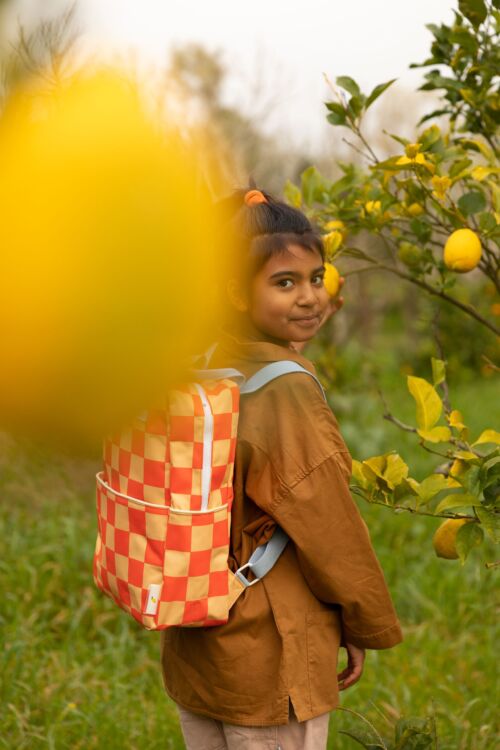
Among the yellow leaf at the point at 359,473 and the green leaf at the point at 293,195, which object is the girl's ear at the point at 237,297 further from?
the green leaf at the point at 293,195

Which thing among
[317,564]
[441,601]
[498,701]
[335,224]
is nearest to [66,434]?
[317,564]

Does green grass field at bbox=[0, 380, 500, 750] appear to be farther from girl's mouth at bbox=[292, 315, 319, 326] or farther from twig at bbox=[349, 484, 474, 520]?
girl's mouth at bbox=[292, 315, 319, 326]

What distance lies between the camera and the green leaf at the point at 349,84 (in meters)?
1.92

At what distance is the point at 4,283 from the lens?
2.63 ft

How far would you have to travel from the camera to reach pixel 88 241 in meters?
0.81

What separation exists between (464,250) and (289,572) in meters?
0.73

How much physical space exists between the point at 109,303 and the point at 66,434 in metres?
0.18

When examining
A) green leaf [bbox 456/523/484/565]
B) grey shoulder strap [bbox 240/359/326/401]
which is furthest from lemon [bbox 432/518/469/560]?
grey shoulder strap [bbox 240/359/326/401]

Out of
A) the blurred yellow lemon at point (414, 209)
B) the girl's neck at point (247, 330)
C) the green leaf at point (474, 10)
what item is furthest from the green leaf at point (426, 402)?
the green leaf at point (474, 10)

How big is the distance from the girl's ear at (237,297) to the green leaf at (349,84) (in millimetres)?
731

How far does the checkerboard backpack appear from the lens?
1269 millimetres

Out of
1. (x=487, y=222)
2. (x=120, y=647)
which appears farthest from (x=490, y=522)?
(x=120, y=647)

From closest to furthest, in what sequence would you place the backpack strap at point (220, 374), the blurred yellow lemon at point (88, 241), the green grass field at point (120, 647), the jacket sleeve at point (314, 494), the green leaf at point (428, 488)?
the blurred yellow lemon at point (88, 241), the backpack strap at point (220, 374), the jacket sleeve at point (314, 494), the green leaf at point (428, 488), the green grass field at point (120, 647)

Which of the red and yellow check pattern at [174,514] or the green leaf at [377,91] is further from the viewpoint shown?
the green leaf at [377,91]
